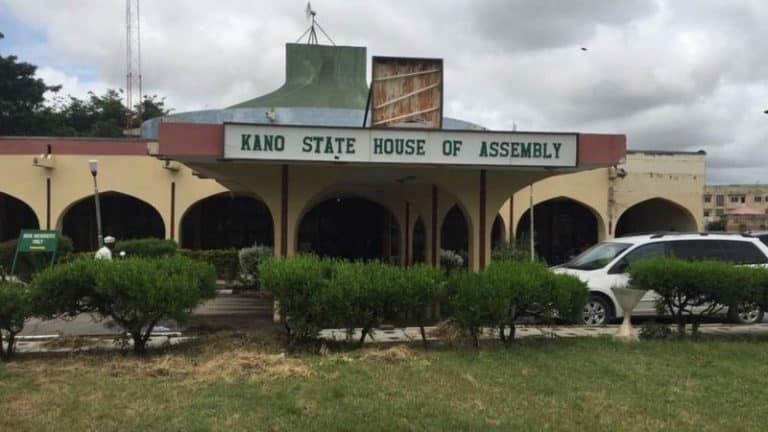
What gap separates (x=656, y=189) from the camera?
27.7m

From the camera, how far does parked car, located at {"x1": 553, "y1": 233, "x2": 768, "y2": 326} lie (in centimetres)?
1220

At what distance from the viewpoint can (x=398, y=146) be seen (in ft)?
36.4

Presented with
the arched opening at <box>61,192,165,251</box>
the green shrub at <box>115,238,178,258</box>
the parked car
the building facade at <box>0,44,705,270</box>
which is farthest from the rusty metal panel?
the arched opening at <box>61,192,165,251</box>

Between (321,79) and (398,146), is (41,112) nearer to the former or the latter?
(321,79)

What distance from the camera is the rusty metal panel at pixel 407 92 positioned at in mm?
12625

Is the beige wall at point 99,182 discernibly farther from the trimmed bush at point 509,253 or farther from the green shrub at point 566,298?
the green shrub at point 566,298

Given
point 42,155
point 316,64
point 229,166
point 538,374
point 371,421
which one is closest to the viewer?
point 371,421

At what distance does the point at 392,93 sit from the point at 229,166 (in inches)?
131

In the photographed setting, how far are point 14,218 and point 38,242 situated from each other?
10999mm

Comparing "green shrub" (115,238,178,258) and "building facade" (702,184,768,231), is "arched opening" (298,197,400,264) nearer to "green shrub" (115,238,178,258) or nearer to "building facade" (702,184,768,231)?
"green shrub" (115,238,178,258)

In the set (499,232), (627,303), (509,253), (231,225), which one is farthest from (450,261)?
(231,225)

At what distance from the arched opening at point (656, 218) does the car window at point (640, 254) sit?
16.6 m

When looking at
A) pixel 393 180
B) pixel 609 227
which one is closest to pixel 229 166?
pixel 393 180

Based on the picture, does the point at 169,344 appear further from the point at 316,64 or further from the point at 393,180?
the point at 316,64
